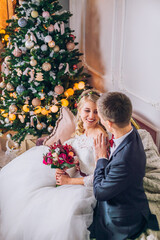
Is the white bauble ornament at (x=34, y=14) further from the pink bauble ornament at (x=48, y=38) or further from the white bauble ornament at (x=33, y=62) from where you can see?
the white bauble ornament at (x=33, y=62)

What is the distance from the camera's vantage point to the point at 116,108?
1.38m

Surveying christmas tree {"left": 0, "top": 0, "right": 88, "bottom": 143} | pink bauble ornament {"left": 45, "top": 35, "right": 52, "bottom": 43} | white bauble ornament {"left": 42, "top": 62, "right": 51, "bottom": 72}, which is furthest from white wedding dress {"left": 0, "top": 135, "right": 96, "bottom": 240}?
pink bauble ornament {"left": 45, "top": 35, "right": 52, "bottom": 43}

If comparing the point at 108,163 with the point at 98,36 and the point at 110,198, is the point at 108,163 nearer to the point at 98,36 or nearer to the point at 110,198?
the point at 110,198

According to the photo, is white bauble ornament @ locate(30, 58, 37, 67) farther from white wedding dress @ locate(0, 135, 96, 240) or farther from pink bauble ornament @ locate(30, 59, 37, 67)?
white wedding dress @ locate(0, 135, 96, 240)

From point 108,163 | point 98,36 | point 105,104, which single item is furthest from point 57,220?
point 98,36

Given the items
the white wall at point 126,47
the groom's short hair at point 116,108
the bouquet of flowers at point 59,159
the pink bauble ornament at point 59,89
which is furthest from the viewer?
the pink bauble ornament at point 59,89

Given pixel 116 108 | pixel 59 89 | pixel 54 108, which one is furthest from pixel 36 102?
pixel 116 108

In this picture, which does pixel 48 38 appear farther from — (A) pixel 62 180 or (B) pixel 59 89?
(A) pixel 62 180

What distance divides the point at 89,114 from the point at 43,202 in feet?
2.80

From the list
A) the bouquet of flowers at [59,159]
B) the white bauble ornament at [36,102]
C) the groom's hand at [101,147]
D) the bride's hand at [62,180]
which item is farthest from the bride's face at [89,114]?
the white bauble ornament at [36,102]

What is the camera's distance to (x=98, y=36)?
3783mm

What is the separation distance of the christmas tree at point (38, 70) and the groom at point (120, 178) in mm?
1709

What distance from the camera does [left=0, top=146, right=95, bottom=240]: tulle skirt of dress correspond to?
5.56 ft

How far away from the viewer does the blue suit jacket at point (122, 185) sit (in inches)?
54.9
